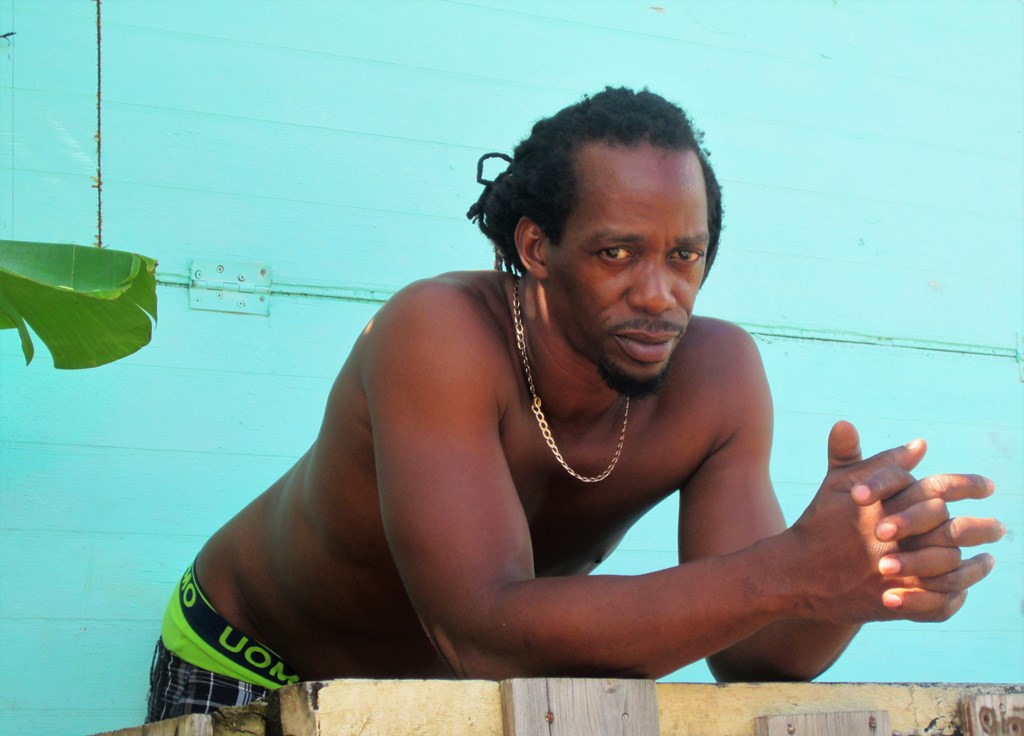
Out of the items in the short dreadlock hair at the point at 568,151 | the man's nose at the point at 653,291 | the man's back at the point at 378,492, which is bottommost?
the man's back at the point at 378,492

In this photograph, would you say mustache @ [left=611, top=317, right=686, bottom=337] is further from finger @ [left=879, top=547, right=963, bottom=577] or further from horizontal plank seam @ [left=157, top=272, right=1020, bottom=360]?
horizontal plank seam @ [left=157, top=272, right=1020, bottom=360]

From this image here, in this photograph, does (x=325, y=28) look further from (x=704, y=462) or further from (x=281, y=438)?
(x=704, y=462)

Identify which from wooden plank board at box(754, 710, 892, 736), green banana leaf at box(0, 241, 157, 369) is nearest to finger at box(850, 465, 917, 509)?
wooden plank board at box(754, 710, 892, 736)

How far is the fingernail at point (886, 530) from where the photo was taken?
52.5 inches

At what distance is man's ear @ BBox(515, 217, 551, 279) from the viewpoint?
1.98m

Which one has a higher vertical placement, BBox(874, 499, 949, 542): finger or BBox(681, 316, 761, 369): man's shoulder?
BBox(681, 316, 761, 369): man's shoulder

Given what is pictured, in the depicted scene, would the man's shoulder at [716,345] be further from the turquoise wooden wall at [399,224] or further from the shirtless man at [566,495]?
the turquoise wooden wall at [399,224]

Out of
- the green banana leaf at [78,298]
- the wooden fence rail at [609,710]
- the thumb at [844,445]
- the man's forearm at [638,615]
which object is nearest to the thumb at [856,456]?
the thumb at [844,445]

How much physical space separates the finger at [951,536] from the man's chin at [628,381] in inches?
22.8

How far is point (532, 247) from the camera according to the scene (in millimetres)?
2006

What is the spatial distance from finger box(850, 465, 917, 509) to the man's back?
558 mm

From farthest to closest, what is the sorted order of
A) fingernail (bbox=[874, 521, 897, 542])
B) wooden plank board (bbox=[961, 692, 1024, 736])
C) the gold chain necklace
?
the gold chain necklace < wooden plank board (bbox=[961, 692, 1024, 736]) < fingernail (bbox=[874, 521, 897, 542])

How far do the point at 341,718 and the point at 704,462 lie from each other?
1001mm

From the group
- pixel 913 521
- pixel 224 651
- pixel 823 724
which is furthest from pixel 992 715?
pixel 224 651
